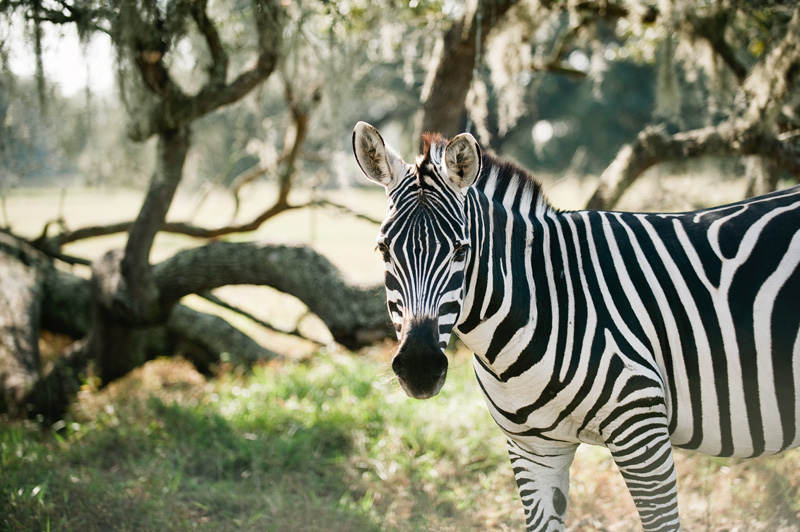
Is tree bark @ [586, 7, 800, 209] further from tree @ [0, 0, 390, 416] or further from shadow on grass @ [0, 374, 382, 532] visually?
shadow on grass @ [0, 374, 382, 532]

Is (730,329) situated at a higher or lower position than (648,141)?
lower

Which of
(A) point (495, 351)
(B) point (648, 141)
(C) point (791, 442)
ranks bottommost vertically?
(C) point (791, 442)

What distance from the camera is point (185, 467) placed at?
453cm

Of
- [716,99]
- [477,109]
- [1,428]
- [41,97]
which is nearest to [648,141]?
[716,99]

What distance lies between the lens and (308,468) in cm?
456

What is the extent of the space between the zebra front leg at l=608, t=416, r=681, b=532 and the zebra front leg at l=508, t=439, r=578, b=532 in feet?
1.09

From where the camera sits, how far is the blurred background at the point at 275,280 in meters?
4.04

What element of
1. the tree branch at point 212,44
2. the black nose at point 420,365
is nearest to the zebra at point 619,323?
the black nose at point 420,365

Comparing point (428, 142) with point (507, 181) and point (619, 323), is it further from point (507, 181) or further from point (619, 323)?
point (619, 323)

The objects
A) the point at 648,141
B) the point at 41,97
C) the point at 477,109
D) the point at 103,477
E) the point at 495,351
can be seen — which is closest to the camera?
the point at 495,351

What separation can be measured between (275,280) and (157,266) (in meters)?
1.29

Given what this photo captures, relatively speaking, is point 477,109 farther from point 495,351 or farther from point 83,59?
point 495,351

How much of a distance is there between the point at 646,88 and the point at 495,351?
31130mm

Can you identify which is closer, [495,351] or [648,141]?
[495,351]
